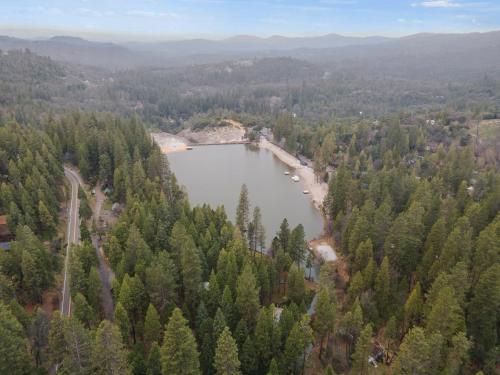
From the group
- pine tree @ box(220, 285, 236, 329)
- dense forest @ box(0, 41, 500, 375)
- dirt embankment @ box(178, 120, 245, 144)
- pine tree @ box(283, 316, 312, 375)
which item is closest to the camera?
dense forest @ box(0, 41, 500, 375)

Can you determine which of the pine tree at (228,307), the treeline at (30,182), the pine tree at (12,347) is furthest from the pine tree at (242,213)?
the pine tree at (12,347)

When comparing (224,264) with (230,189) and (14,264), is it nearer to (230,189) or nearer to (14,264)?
(14,264)

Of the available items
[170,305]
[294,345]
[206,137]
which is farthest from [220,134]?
[294,345]

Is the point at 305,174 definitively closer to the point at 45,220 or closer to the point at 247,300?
the point at 45,220

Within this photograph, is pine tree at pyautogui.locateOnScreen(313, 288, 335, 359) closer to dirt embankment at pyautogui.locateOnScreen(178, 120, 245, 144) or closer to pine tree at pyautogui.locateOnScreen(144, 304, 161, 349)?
pine tree at pyautogui.locateOnScreen(144, 304, 161, 349)

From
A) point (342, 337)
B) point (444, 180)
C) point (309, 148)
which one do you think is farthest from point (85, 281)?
point (309, 148)

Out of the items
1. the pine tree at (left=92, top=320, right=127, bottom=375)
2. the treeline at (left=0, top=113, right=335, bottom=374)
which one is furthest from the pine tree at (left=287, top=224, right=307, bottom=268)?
the pine tree at (left=92, top=320, right=127, bottom=375)

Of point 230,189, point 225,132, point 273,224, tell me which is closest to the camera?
point 273,224
